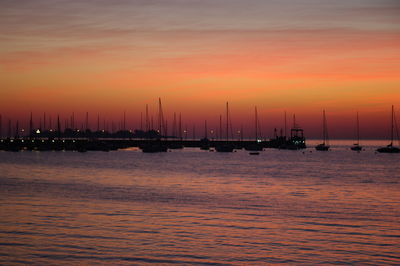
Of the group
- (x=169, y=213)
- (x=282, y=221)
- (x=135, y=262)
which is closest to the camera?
(x=135, y=262)

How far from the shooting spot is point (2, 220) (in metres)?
27.7

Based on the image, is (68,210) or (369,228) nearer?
(369,228)

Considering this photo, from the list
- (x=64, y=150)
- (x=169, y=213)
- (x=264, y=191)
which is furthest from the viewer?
(x=64, y=150)

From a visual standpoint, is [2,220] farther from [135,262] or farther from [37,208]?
[135,262]

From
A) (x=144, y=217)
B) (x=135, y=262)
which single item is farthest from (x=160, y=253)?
(x=144, y=217)

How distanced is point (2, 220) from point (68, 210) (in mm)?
5079

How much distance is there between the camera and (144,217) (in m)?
30.0

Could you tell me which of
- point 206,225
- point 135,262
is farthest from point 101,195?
point 135,262

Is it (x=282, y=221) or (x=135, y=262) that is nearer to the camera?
(x=135, y=262)

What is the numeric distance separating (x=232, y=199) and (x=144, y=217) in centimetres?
1174

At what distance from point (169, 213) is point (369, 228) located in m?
A: 11.1

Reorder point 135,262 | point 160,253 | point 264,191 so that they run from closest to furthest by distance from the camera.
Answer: point 135,262 → point 160,253 → point 264,191

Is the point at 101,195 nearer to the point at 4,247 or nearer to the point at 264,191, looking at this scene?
the point at 264,191

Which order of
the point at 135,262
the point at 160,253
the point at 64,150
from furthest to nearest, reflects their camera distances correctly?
1. the point at 64,150
2. the point at 160,253
3. the point at 135,262
